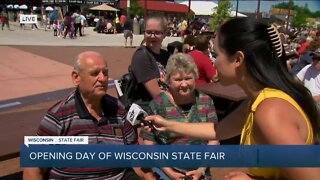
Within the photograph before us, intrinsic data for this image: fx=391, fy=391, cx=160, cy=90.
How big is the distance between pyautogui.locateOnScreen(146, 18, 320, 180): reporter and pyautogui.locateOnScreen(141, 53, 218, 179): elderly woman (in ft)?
4.48

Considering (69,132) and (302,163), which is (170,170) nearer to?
(69,132)

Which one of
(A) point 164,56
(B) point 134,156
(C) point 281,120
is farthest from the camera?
(A) point 164,56

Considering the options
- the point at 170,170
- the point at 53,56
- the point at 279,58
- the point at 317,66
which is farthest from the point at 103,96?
the point at 53,56

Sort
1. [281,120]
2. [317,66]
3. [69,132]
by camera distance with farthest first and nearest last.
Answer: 1. [317,66]
2. [69,132]
3. [281,120]

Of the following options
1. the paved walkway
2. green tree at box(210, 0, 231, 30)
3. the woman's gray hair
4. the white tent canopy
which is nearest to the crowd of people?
the woman's gray hair

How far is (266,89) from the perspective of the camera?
150cm

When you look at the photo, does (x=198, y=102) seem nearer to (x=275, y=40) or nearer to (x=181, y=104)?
(x=181, y=104)

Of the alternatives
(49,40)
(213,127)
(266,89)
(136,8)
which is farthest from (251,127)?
(136,8)

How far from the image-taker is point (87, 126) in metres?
2.65

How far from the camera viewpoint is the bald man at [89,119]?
2.59m

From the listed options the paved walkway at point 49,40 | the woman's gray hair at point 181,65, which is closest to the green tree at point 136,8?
the paved walkway at point 49,40

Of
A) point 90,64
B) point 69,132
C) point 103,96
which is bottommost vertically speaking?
point 69,132

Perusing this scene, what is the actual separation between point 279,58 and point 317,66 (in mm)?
3780

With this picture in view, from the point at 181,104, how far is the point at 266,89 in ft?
5.24
